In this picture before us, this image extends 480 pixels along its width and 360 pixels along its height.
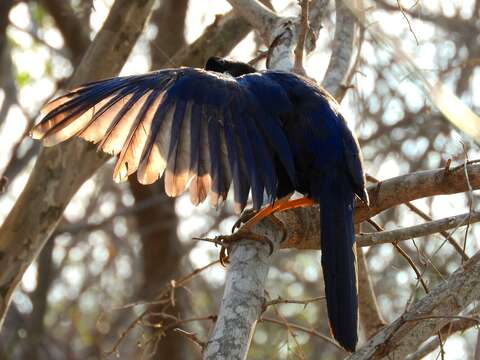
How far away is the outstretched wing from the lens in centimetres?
397

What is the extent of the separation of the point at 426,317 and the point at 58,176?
8.25 feet

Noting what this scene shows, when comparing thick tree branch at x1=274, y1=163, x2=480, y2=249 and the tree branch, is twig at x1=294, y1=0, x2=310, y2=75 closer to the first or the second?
thick tree branch at x1=274, y1=163, x2=480, y2=249

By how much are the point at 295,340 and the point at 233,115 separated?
961mm

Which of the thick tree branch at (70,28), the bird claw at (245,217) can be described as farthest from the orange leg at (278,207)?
the thick tree branch at (70,28)

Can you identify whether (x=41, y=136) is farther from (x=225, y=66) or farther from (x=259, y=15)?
(x=225, y=66)

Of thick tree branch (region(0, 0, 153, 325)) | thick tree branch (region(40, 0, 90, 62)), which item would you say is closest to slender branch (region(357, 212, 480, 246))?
thick tree branch (region(0, 0, 153, 325))

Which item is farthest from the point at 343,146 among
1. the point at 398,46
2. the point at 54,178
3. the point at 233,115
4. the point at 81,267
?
the point at 81,267

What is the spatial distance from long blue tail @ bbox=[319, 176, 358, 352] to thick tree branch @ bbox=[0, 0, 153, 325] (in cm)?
154

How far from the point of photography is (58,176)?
5012 millimetres

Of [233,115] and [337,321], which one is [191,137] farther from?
[337,321]

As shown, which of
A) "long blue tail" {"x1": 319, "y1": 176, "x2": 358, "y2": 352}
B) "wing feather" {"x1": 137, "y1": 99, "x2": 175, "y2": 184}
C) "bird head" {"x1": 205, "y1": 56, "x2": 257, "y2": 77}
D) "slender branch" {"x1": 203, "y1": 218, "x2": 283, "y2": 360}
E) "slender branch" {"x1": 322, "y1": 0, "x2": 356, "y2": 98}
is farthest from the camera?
"bird head" {"x1": 205, "y1": 56, "x2": 257, "y2": 77}

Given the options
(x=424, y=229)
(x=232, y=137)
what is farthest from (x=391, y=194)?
(x=232, y=137)

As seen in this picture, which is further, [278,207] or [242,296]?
[278,207]

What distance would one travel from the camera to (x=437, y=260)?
27.0 feet
